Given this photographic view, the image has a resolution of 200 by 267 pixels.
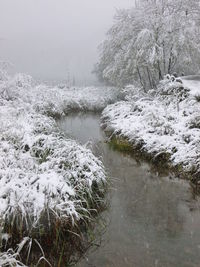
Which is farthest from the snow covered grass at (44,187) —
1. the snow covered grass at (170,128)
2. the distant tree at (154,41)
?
the distant tree at (154,41)

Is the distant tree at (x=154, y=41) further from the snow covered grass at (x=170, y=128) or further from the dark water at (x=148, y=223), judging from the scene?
the dark water at (x=148, y=223)

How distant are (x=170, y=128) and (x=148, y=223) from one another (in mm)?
3785

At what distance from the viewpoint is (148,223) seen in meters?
3.97

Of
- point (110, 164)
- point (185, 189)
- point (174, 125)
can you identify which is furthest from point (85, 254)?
point (174, 125)

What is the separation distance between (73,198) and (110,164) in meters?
2.87

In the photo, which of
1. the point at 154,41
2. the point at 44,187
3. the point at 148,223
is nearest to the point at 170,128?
the point at 148,223

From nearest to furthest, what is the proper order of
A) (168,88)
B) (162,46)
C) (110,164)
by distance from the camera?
(110,164) < (168,88) < (162,46)

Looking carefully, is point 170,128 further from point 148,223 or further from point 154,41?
point 154,41

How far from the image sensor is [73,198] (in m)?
3.87

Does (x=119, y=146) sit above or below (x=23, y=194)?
below

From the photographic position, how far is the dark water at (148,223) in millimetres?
3219

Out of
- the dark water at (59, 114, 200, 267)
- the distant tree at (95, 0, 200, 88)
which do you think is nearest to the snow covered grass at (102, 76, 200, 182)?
the dark water at (59, 114, 200, 267)

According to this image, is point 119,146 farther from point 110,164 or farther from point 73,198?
point 73,198

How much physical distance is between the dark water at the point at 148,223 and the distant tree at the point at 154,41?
851 centimetres
